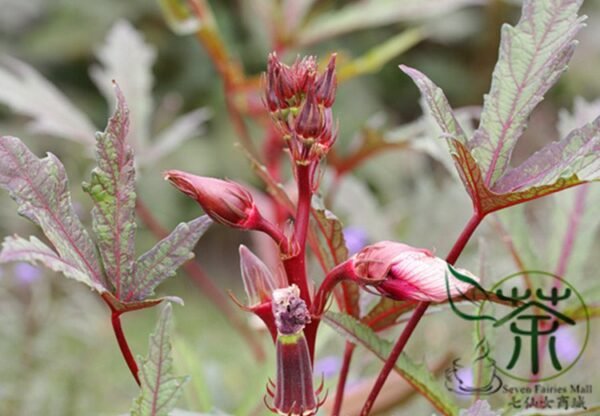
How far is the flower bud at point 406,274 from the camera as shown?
360mm

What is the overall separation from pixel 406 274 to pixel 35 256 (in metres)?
0.15

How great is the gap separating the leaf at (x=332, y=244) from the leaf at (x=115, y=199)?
93mm

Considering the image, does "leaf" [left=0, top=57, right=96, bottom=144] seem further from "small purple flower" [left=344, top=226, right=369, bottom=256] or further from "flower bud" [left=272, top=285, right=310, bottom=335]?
"flower bud" [left=272, top=285, right=310, bottom=335]

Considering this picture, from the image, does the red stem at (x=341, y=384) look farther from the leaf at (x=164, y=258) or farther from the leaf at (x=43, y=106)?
the leaf at (x=43, y=106)

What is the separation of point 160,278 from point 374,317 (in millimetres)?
123

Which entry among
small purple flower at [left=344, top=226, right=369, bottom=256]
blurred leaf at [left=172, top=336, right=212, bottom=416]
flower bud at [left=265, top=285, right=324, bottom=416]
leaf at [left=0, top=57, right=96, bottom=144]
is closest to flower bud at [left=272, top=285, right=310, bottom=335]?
flower bud at [left=265, top=285, right=324, bottom=416]

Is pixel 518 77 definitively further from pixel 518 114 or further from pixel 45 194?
pixel 45 194

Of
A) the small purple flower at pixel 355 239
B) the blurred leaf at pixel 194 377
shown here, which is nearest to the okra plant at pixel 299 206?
the blurred leaf at pixel 194 377

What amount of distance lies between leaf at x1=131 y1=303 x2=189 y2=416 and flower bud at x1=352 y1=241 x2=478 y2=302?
0.09 meters

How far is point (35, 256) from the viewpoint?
349 mm

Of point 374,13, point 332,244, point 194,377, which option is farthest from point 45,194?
point 374,13

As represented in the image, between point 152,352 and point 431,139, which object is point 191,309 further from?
point 152,352

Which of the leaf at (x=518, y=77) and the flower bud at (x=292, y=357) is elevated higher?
the leaf at (x=518, y=77)

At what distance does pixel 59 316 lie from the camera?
1057mm
